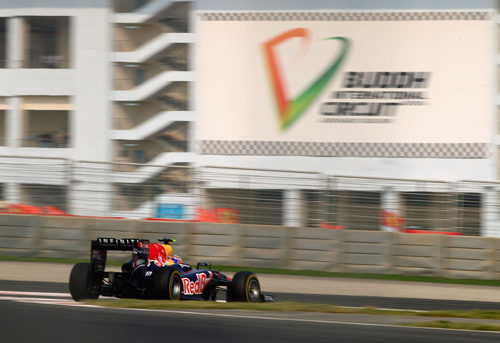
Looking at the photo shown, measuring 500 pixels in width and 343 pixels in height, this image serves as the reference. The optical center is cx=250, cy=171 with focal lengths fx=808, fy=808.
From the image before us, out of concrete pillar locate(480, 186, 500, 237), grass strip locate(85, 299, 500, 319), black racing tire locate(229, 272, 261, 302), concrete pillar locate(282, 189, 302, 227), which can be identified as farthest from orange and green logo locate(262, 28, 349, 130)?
grass strip locate(85, 299, 500, 319)

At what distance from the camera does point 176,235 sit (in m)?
16.5

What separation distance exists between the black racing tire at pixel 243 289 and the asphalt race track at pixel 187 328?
86.3 inches

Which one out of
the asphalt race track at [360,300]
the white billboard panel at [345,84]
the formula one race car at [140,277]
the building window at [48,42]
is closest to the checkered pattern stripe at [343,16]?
the white billboard panel at [345,84]

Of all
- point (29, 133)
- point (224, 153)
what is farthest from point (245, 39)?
point (29, 133)

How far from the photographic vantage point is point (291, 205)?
53.6ft

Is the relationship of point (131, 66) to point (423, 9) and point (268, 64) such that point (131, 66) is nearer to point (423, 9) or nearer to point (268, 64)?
point (268, 64)

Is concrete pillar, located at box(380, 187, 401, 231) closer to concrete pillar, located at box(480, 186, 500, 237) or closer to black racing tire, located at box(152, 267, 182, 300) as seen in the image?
concrete pillar, located at box(480, 186, 500, 237)

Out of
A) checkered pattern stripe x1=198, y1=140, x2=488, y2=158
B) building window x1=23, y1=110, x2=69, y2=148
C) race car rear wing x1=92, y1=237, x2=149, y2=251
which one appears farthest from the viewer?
building window x1=23, y1=110, x2=69, y2=148

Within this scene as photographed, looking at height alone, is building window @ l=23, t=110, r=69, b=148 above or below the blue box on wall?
above

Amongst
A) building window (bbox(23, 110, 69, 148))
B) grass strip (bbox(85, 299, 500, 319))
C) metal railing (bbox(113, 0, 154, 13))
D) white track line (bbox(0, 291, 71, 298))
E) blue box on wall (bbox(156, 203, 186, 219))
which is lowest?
white track line (bbox(0, 291, 71, 298))

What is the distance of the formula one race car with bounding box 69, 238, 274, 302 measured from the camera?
9992mm

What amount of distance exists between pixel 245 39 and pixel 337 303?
2204 cm

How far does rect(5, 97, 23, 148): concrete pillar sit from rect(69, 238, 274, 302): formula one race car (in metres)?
24.9

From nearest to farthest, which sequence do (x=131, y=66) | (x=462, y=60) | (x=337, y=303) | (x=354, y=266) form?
(x=337, y=303) < (x=354, y=266) < (x=462, y=60) < (x=131, y=66)
